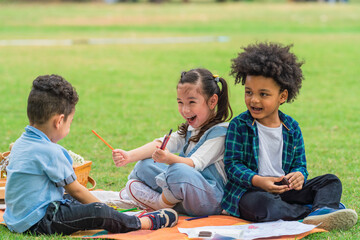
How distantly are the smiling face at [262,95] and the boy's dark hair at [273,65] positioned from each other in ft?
0.11

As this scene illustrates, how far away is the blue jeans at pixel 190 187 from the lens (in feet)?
12.3

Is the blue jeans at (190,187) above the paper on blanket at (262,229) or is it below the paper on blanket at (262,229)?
above

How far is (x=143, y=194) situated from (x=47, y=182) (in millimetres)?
821

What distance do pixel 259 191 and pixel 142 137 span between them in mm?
3048

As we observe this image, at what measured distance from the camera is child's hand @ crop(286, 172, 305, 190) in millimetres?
3787

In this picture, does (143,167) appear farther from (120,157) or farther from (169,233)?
(169,233)

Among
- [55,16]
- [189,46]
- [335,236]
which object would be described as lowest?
[335,236]

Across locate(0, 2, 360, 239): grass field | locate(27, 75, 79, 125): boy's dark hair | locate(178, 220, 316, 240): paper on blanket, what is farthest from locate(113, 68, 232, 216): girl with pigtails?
locate(0, 2, 360, 239): grass field

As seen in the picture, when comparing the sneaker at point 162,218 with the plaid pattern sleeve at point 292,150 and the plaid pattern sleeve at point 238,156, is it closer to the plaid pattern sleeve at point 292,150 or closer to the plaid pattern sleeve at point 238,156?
the plaid pattern sleeve at point 238,156

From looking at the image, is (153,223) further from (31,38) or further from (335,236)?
(31,38)

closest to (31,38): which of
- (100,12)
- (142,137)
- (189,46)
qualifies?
(189,46)

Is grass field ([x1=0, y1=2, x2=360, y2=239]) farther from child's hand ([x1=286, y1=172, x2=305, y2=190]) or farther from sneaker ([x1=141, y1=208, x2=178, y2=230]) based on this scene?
sneaker ([x1=141, y1=208, x2=178, y2=230])

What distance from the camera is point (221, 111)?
415cm

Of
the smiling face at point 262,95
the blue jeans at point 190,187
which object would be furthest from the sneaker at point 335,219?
the smiling face at point 262,95
